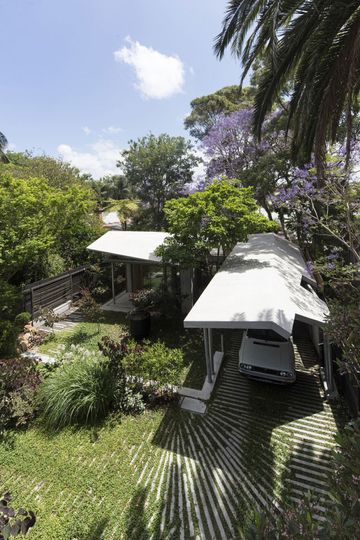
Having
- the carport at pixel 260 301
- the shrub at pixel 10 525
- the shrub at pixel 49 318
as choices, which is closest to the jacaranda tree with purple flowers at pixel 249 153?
the carport at pixel 260 301

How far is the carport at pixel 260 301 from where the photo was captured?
19.9ft

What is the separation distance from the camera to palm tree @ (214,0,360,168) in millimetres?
5062

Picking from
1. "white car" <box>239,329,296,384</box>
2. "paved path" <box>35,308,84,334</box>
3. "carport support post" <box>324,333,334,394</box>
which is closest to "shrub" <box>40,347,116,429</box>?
"white car" <box>239,329,296,384</box>

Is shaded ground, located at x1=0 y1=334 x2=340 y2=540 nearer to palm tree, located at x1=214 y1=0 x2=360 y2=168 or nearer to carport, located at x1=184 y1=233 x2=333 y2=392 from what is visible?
carport, located at x1=184 y1=233 x2=333 y2=392

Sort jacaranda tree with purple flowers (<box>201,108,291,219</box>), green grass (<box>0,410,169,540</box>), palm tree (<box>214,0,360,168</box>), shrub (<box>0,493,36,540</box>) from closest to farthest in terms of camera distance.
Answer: shrub (<box>0,493,36,540</box>) → green grass (<box>0,410,169,540</box>) → palm tree (<box>214,0,360,168</box>) → jacaranda tree with purple flowers (<box>201,108,291,219</box>)

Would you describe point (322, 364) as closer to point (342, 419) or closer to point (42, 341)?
point (342, 419)

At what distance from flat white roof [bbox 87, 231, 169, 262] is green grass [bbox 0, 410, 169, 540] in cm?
→ 703

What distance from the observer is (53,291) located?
12.7 meters

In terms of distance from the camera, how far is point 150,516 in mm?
4383

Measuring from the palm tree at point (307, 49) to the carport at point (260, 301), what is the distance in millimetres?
3316

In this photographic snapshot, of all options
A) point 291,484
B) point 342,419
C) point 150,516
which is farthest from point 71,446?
point 342,419

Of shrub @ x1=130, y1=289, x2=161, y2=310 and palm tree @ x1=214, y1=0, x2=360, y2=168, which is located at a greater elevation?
palm tree @ x1=214, y1=0, x2=360, y2=168

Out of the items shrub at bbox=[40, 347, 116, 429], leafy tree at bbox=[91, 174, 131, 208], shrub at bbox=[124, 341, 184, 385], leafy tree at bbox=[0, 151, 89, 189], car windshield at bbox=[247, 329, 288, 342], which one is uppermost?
leafy tree at bbox=[91, 174, 131, 208]

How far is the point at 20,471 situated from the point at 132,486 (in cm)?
226
